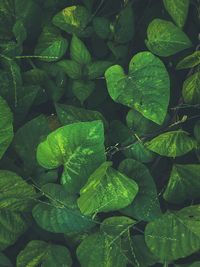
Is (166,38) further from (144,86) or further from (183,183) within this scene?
(183,183)

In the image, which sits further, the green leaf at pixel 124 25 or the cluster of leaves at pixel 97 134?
the green leaf at pixel 124 25

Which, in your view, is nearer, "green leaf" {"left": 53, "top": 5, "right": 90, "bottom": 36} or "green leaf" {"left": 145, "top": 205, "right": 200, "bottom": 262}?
"green leaf" {"left": 145, "top": 205, "right": 200, "bottom": 262}

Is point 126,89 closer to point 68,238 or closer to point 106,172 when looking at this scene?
point 106,172

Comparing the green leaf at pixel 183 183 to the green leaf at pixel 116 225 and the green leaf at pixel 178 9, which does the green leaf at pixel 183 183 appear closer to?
the green leaf at pixel 116 225

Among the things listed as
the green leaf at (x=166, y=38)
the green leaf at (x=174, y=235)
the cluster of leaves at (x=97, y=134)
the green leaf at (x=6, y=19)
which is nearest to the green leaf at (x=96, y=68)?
the cluster of leaves at (x=97, y=134)

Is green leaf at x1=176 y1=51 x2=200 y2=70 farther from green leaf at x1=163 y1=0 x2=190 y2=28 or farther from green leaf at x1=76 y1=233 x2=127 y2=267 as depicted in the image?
green leaf at x1=76 y1=233 x2=127 y2=267

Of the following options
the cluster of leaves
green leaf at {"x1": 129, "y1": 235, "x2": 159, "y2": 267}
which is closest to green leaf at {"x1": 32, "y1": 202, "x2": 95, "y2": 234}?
the cluster of leaves

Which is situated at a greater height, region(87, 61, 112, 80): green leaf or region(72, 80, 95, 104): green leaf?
region(87, 61, 112, 80): green leaf
